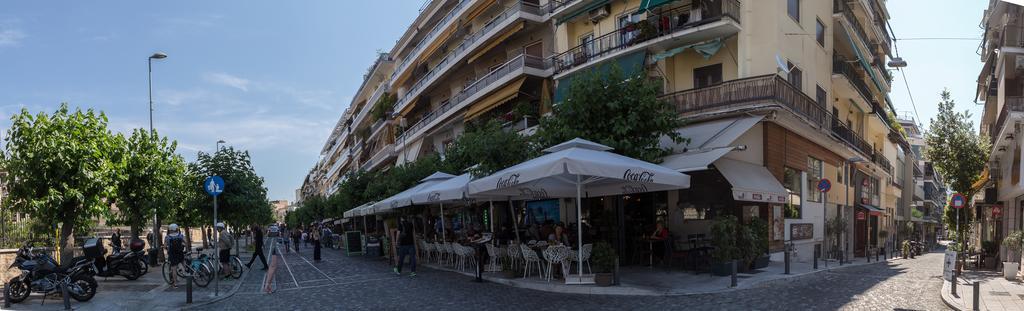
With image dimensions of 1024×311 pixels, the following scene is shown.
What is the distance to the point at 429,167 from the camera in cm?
2659

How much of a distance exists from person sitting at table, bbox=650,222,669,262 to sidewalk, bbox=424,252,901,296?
0.71 metres

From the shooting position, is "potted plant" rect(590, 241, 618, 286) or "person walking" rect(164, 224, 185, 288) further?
"person walking" rect(164, 224, 185, 288)

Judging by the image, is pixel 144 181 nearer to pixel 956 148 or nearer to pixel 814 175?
pixel 814 175

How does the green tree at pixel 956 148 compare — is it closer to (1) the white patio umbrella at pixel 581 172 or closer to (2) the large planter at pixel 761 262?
(2) the large planter at pixel 761 262

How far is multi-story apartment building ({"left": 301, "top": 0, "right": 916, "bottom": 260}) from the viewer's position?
59.1ft

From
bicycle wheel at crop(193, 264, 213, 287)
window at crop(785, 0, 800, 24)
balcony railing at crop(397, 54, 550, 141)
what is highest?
window at crop(785, 0, 800, 24)

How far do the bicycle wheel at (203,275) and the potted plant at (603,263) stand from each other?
29.8ft

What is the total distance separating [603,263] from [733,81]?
853 cm

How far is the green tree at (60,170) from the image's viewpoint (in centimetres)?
1414

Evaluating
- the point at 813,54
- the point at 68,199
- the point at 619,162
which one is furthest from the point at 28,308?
the point at 813,54

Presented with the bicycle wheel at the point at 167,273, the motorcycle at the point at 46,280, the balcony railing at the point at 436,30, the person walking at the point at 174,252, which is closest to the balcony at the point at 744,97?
the person walking at the point at 174,252

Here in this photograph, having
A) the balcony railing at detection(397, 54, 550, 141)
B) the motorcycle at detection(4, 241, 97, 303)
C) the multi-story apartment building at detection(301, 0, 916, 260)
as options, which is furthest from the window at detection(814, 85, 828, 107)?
the motorcycle at detection(4, 241, 97, 303)

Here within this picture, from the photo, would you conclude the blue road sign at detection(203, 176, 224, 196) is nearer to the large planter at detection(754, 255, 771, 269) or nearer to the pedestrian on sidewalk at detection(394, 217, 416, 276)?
the pedestrian on sidewalk at detection(394, 217, 416, 276)

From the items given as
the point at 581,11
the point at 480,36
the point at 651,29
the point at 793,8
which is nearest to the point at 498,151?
the point at 651,29
